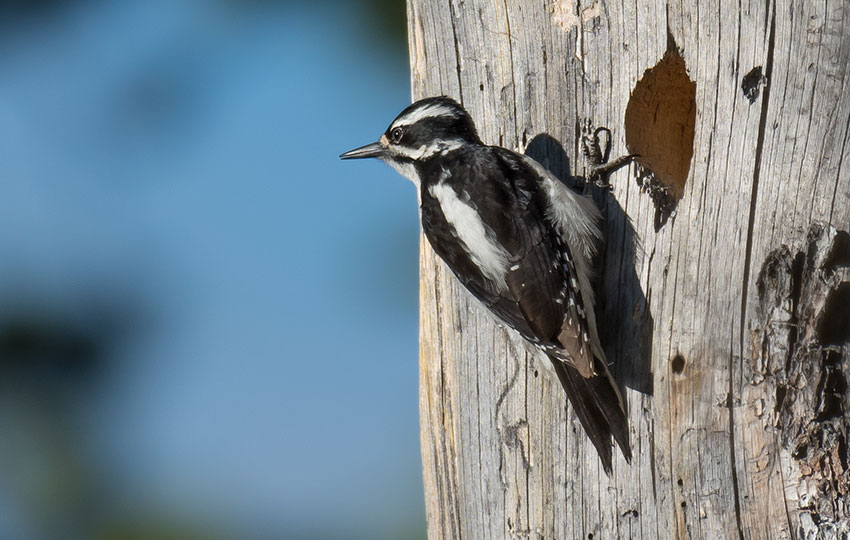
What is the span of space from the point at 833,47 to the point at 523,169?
3.70 feet

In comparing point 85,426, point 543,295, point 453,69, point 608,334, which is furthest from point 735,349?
point 85,426

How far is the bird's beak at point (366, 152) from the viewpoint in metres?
4.21

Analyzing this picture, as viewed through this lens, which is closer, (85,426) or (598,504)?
(598,504)

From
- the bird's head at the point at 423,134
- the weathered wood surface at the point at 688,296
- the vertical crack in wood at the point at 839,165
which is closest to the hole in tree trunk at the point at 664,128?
the weathered wood surface at the point at 688,296

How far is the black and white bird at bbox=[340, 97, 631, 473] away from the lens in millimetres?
3129

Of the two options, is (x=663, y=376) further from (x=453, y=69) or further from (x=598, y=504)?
(x=453, y=69)

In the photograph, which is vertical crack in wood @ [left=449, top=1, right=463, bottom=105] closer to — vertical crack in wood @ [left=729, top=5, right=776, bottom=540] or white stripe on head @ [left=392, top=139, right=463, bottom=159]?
white stripe on head @ [left=392, top=139, right=463, bottom=159]

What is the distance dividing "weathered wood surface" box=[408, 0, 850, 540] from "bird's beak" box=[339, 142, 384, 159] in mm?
591

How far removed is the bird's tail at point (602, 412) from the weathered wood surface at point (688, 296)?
0.04 m

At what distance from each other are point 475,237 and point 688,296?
2.74ft

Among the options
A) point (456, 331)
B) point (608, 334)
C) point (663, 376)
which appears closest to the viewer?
point (663, 376)

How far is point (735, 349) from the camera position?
9.45 ft

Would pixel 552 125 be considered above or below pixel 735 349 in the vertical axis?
above

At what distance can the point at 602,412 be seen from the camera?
10.2ft
